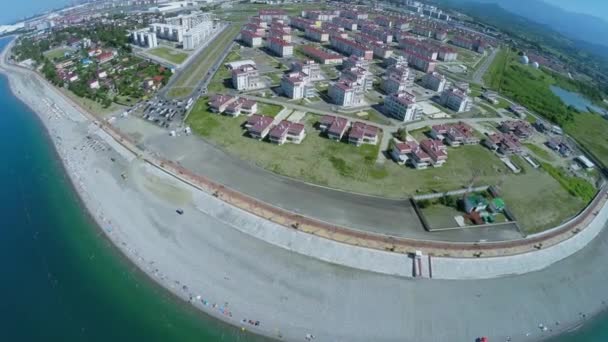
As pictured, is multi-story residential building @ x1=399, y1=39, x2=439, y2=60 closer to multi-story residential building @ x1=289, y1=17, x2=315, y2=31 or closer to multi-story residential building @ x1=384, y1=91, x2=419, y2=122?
multi-story residential building @ x1=289, y1=17, x2=315, y2=31

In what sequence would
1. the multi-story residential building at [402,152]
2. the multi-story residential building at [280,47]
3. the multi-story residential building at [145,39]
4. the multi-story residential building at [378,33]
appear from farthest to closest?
the multi-story residential building at [378,33] < the multi-story residential building at [145,39] < the multi-story residential building at [280,47] < the multi-story residential building at [402,152]

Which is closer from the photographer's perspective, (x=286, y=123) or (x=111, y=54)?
(x=286, y=123)

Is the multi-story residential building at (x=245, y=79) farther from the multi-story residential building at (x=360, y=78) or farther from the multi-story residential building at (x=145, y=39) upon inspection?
the multi-story residential building at (x=145, y=39)

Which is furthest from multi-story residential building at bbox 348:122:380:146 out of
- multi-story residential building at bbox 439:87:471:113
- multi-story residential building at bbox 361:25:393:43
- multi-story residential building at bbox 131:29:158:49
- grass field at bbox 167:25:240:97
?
multi-story residential building at bbox 361:25:393:43

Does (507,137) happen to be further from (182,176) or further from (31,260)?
(31,260)

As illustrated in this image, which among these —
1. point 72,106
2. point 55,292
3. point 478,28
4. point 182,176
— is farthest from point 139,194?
point 478,28

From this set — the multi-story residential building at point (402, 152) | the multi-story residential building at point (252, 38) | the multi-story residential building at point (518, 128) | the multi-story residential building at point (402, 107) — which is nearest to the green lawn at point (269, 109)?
the multi-story residential building at point (402, 107)
